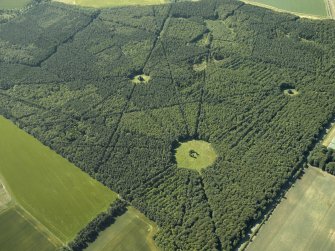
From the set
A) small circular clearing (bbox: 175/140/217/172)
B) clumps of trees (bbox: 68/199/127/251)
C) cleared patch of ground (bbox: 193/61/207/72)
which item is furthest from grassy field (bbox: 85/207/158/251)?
cleared patch of ground (bbox: 193/61/207/72)

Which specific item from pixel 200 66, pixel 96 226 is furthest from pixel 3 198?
pixel 200 66

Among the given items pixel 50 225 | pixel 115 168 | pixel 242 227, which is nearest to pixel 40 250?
pixel 50 225

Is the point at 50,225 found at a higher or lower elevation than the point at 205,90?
lower

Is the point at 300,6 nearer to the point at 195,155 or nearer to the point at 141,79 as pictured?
the point at 141,79

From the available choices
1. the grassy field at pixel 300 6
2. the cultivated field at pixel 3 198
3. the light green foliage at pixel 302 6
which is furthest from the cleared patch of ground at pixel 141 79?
the light green foliage at pixel 302 6

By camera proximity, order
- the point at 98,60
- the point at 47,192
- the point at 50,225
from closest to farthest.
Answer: the point at 50,225, the point at 47,192, the point at 98,60

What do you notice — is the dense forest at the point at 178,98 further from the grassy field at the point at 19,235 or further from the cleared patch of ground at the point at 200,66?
the grassy field at the point at 19,235

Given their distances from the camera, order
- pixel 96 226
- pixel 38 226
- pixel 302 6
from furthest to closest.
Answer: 1. pixel 302 6
2. pixel 38 226
3. pixel 96 226

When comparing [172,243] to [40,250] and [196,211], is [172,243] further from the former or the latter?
[40,250]
